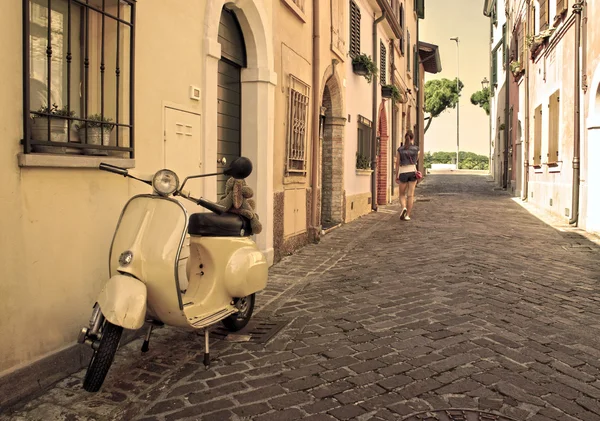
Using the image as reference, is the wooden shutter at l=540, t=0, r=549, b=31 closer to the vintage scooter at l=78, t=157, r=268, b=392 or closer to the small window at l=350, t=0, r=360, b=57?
the small window at l=350, t=0, r=360, b=57

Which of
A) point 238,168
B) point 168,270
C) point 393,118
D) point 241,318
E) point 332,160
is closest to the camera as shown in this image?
point 168,270

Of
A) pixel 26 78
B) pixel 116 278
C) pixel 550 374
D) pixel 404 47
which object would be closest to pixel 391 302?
pixel 550 374

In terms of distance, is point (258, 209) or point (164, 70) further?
point (258, 209)

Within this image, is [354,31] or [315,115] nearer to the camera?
[315,115]

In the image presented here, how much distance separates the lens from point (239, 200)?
4488mm

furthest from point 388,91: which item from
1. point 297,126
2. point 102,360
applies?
point 102,360

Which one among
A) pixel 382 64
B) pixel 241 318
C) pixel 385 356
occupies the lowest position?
pixel 385 356

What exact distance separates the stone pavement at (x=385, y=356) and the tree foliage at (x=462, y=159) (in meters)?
57.4

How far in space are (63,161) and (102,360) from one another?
1.26 meters

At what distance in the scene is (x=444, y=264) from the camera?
25.1 ft

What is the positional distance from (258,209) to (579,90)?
801 cm

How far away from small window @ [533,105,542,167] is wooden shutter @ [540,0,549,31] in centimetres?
236

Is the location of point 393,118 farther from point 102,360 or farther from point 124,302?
point 102,360

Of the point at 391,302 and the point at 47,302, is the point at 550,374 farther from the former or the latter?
the point at 47,302
